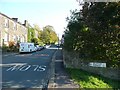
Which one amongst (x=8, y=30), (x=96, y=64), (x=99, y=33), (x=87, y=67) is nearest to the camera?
(x=99, y=33)

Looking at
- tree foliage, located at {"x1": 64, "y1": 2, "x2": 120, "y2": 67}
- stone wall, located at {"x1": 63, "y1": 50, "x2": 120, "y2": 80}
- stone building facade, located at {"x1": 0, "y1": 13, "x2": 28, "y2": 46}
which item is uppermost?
stone building facade, located at {"x1": 0, "y1": 13, "x2": 28, "y2": 46}

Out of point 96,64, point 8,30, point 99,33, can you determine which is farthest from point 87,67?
point 8,30

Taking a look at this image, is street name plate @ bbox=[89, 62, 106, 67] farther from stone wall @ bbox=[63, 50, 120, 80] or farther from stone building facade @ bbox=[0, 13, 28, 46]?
stone building facade @ bbox=[0, 13, 28, 46]

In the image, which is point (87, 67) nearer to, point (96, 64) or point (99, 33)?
point (96, 64)

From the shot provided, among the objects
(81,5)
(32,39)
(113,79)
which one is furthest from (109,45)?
(32,39)

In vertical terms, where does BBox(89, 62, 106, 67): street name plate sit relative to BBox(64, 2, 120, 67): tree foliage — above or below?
below

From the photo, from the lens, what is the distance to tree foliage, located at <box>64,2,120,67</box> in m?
14.0

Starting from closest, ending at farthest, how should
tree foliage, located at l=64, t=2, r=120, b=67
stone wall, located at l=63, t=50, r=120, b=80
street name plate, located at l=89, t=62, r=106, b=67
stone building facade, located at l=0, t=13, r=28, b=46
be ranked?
tree foliage, located at l=64, t=2, r=120, b=67
stone wall, located at l=63, t=50, r=120, b=80
street name plate, located at l=89, t=62, r=106, b=67
stone building facade, located at l=0, t=13, r=28, b=46

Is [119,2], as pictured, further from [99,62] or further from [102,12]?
[99,62]

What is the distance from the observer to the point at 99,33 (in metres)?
15.0

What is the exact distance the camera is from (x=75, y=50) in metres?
18.1

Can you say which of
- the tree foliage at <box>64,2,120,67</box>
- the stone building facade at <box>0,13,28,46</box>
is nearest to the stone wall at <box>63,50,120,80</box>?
the tree foliage at <box>64,2,120,67</box>

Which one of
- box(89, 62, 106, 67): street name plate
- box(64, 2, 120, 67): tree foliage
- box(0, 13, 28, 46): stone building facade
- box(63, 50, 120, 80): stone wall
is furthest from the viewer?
box(0, 13, 28, 46): stone building facade

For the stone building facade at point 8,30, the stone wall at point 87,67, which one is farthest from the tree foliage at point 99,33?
the stone building facade at point 8,30
